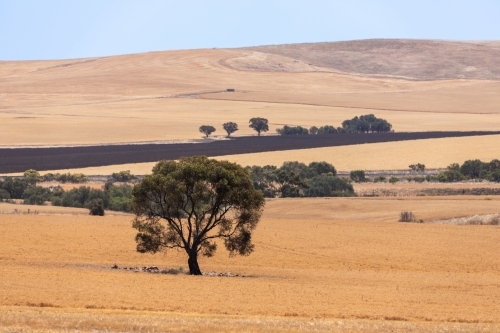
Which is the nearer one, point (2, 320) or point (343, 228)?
point (2, 320)

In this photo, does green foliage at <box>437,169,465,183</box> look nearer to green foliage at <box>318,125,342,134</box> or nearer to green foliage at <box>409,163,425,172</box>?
green foliage at <box>409,163,425,172</box>

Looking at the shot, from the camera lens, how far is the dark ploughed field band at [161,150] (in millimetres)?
84812

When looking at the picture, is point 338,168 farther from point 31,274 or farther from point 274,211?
point 31,274

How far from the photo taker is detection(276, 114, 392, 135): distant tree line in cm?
12006

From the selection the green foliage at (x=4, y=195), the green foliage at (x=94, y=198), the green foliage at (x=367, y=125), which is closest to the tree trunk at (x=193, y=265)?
the green foliage at (x=94, y=198)

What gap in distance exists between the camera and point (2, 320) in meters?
20.6

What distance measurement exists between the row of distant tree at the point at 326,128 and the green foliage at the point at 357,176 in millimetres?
38554

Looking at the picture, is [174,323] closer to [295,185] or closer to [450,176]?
[295,185]

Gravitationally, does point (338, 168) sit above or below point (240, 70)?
below

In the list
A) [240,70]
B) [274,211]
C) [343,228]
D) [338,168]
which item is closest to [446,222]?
[343,228]

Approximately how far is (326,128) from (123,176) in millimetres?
51865

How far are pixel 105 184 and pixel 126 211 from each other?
30.7ft

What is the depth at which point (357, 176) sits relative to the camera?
76938mm

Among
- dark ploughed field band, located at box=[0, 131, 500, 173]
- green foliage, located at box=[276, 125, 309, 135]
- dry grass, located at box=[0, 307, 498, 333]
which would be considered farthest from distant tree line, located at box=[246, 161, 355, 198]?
green foliage, located at box=[276, 125, 309, 135]
